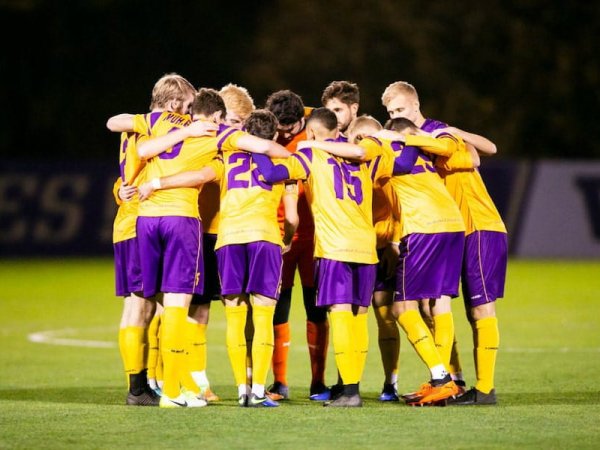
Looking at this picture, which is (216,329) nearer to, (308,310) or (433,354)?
(308,310)

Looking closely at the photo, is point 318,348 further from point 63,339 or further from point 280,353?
point 63,339

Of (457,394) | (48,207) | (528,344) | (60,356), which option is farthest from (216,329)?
(48,207)

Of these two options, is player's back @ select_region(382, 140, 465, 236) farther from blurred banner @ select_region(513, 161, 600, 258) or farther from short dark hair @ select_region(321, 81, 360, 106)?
blurred banner @ select_region(513, 161, 600, 258)

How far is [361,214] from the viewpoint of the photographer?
8.46 m

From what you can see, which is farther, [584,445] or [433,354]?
[433,354]

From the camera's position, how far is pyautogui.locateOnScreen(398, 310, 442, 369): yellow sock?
848 cm

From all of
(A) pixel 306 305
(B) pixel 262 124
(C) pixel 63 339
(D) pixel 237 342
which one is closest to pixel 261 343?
(D) pixel 237 342

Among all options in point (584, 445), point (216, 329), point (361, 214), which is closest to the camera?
point (584, 445)

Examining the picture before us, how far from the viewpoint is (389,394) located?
9062mm

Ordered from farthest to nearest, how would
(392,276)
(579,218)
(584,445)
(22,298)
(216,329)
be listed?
(579,218) → (22,298) → (216,329) → (392,276) → (584,445)

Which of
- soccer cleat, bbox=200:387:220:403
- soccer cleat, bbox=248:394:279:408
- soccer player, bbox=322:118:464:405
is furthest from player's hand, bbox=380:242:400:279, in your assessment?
soccer cleat, bbox=200:387:220:403

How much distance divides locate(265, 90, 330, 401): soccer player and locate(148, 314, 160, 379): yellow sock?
0.84 meters

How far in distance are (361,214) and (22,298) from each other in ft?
34.5

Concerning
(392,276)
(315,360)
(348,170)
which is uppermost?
(348,170)
